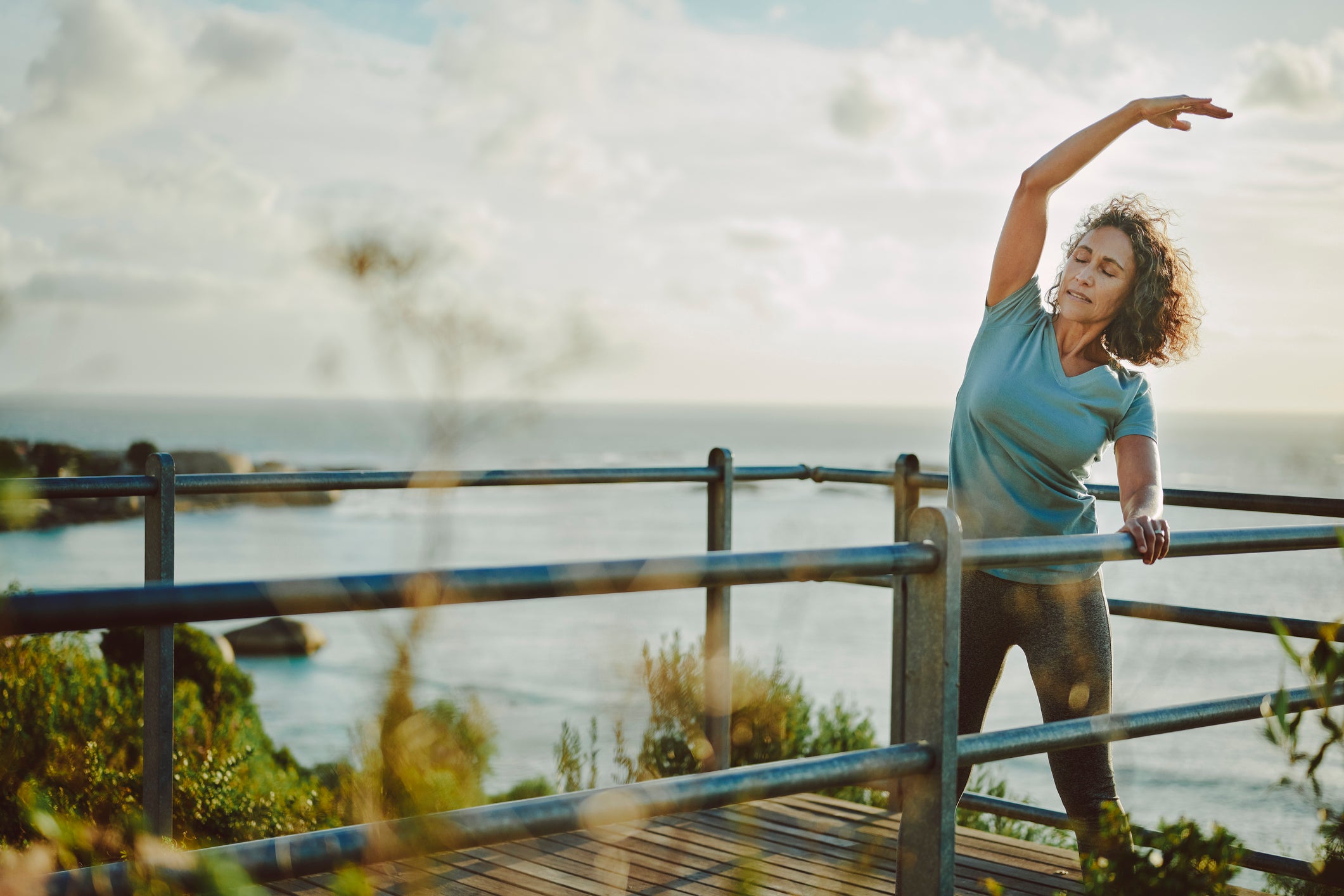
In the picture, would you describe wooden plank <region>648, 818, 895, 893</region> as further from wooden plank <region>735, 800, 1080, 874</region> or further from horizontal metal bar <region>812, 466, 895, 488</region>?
horizontal metal bar <region>812, 466, 895, 488</region>

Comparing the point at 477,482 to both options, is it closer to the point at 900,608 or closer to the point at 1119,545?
the point at 900,608

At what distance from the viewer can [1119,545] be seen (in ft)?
5.92

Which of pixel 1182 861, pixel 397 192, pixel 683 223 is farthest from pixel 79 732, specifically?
pixel 683 223

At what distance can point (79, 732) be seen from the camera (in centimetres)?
490

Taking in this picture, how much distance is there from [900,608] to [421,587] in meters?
2.55

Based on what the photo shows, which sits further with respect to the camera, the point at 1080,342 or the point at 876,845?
the point at 876,845

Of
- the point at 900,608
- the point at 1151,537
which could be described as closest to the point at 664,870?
the point at 900,608

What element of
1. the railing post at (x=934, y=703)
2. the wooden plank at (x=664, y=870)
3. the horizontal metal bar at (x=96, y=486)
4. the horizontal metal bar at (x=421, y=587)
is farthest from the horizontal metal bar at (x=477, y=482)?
the horizontal metal bar at (x=421, y=587)

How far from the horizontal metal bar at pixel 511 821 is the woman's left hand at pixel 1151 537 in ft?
1.96

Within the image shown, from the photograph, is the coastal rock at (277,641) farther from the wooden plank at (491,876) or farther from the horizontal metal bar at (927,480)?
the horizontal metal bar at (927,480)

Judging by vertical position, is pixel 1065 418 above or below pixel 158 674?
above

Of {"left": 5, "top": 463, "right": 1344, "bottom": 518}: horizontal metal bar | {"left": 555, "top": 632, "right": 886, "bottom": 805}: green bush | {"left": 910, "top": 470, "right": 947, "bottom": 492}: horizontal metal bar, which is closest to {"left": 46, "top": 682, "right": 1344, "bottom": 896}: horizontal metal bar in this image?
{"left": 5, "top": 463, "right": 1344, "bottom": 518}: horizontal metal bar

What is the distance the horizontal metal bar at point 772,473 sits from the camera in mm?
3512

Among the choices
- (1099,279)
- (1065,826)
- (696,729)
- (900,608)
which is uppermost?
(1099,279)
